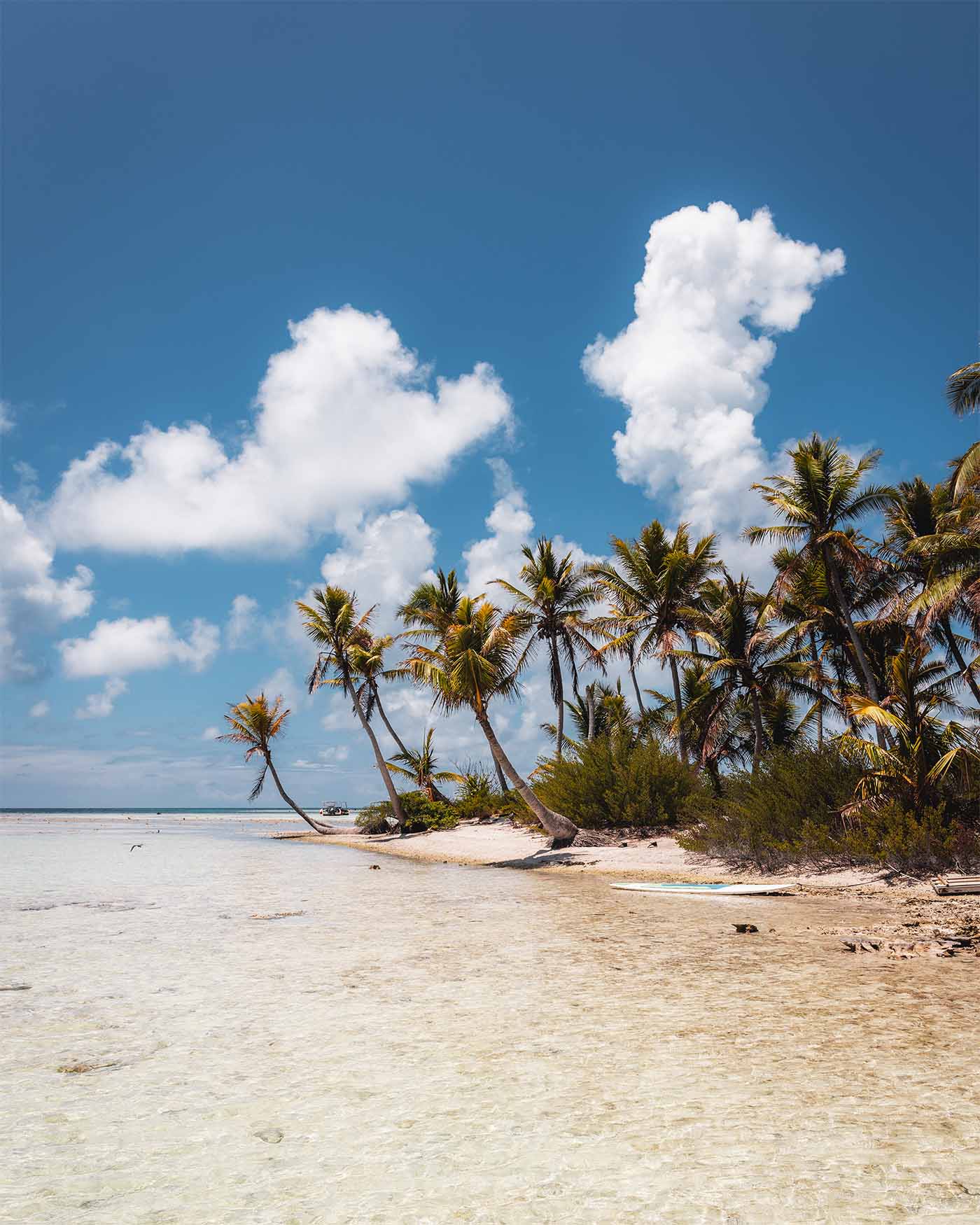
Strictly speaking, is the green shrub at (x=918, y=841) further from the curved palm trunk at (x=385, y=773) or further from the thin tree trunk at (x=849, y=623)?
the curved palm trunk at (x=385, y=773)

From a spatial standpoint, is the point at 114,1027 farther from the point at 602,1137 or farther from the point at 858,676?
the point at 858,676

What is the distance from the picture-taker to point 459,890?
14.5 metres

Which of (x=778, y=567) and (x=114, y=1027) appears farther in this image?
(x=778, y=567)

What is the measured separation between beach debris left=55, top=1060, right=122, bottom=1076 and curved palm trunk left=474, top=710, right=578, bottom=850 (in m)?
17.0

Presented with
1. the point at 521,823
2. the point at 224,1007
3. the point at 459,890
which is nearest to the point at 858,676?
the point at 521,823

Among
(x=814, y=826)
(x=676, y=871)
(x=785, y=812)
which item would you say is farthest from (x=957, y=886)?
(x=676, y=871)

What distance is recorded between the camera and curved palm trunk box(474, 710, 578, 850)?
21.4 meters

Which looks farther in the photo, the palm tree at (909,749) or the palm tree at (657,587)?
the palm tree at (657,587)

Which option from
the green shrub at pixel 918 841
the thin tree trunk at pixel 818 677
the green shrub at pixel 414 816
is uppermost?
the thin tree trunk at pixel 818 677

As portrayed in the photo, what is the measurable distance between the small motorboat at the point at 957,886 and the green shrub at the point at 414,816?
23.1m

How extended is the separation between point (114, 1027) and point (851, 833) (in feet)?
41.2

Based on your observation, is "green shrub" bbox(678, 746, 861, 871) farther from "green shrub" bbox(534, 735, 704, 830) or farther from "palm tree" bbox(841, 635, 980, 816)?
"green shrub" bbox(534, 735, 704, 830)

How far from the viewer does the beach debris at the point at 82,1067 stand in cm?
452

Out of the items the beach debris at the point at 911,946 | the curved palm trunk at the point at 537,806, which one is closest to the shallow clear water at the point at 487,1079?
the beach debris at the point at 911,946
